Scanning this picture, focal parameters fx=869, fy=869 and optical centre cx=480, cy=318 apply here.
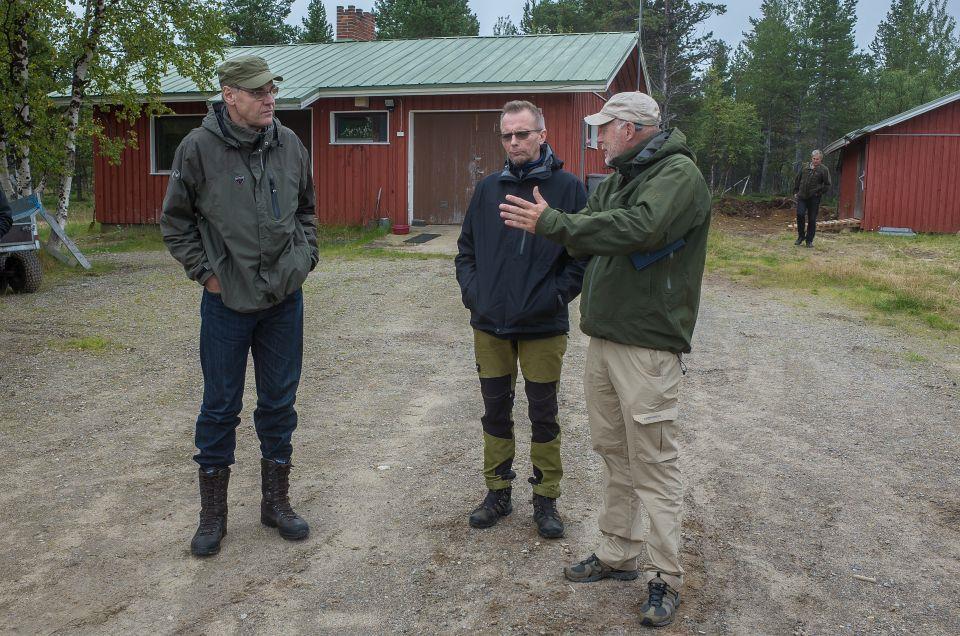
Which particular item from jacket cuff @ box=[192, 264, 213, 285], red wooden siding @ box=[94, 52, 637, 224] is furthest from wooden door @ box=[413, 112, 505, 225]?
jacket cuff @ box=[192, 264, 213, 285]

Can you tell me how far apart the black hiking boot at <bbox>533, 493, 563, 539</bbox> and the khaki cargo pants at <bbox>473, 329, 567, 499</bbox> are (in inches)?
1.8

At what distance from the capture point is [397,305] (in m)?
9.88

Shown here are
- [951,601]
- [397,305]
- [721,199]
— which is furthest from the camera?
[721,199]

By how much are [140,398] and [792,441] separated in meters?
4.35

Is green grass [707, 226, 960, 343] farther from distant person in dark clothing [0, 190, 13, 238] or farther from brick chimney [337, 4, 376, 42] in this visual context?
brick chimney [337, 4, 376, 42]

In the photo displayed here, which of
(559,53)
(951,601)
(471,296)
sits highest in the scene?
(559,53)

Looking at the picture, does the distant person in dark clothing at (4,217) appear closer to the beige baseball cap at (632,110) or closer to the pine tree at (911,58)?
the beige baseball cap at (632,110)

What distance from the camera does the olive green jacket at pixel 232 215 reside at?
352 cm

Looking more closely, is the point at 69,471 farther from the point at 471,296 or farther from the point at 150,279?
the point at 150,279

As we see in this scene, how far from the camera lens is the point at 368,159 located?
17.5 metres

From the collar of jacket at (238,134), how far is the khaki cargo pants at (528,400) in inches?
48.1

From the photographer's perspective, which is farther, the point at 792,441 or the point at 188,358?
the point at 188,358

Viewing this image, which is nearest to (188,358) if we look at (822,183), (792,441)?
(792,441)

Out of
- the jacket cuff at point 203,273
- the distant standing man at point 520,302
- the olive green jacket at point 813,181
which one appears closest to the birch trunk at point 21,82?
the jacket cuff at point 203,273
